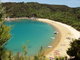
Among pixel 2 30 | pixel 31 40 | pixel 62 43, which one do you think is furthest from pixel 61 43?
pixel 2 30

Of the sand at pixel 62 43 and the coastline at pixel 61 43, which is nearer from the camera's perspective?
the sand at pixel 62 43

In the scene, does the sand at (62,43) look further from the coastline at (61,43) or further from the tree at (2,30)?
the tree at (2,30)

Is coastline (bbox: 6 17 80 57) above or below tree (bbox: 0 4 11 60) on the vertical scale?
below

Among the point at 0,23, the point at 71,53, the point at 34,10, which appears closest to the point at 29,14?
the point at 34,10

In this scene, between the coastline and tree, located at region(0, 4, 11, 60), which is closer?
tree, located at region(0, 4, 11, 60)

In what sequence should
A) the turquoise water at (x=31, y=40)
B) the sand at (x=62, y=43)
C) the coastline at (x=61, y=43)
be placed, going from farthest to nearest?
the turquoise water at (x=31, y=40)
the coastline at (x=61, y=43)
the sand at (x=62, y=43)

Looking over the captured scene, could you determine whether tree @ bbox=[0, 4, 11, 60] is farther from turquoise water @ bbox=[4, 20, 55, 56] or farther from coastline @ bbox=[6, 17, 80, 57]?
coastline @ bbox=[6, 17, 80, 57]

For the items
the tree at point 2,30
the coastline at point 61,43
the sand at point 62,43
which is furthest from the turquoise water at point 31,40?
the tree at point 2,30

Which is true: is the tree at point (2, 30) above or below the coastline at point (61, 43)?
above

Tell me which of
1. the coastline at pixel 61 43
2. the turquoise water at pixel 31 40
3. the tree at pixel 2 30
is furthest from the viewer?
the turquoise water at pixel 31 40

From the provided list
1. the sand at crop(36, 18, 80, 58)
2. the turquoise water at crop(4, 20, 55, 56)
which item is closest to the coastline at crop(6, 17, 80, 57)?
the sand at crop(36, 18, 80, 58)

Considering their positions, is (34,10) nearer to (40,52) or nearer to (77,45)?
(77,45)

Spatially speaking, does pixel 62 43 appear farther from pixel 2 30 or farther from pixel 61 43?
pixel 2 30
